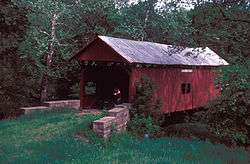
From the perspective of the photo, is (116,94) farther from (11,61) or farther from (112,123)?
(112,123)

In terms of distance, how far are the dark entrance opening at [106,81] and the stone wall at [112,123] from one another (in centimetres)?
666

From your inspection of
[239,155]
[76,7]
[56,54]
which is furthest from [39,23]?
[239,155]

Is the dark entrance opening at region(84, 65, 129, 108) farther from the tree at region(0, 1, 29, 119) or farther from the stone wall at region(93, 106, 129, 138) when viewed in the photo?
the stone wall at region(93, 106, 129, 138)

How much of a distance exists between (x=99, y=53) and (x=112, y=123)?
28.1 feet

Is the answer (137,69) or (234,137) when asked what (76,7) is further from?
(234,137)

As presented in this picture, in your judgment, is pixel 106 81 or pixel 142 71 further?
pixel 106 81

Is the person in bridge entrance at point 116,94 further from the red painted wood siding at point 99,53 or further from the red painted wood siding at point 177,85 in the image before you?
the red painted wood siding at point 99,53

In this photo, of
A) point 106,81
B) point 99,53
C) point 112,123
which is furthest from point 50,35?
point 112,123

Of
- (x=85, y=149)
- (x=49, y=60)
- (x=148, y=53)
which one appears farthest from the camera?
(x=49, y=60)

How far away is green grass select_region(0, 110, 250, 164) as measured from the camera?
11.4 metres

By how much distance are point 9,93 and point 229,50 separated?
46.6ft

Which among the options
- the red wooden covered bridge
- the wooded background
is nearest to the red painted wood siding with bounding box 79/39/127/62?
the red wooden covered bridge

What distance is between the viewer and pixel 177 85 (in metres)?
28.3

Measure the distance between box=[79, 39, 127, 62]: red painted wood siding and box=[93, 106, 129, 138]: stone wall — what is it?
173 inches
